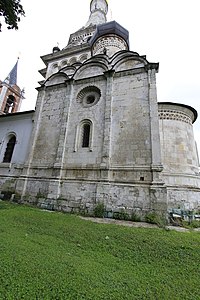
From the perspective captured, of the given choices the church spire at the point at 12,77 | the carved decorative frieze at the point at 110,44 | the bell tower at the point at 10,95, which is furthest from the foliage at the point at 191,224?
the church spire at the point at 12,77

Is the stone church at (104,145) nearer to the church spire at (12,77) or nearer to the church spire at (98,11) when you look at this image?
the church spire at (98,11)

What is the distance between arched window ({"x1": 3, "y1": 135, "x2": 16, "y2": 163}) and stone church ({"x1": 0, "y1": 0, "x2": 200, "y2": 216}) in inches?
2.5

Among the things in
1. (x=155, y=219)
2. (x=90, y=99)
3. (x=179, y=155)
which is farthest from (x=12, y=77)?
(x=155, y=219)

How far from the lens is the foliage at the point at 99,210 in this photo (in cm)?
704

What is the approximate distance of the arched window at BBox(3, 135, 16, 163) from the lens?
11.2 meters

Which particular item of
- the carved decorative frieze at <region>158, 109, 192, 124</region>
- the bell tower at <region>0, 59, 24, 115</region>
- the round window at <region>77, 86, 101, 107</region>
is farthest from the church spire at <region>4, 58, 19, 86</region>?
the carved decorative frieze at <region>158, 109, 192, 124</region>

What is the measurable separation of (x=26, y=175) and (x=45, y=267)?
7655 mm

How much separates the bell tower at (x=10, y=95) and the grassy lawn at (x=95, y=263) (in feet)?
100

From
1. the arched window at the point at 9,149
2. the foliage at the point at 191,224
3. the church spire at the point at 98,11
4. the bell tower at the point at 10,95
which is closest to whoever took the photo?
the foliage at the point at 191,224

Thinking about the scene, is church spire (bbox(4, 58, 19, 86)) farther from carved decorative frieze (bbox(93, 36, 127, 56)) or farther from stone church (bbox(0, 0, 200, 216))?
stone church (bbox(0, 0, 200, 216))

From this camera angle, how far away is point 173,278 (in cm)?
286

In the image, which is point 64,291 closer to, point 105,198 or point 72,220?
point 72,220

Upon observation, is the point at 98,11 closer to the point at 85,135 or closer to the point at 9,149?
the point at 85,135

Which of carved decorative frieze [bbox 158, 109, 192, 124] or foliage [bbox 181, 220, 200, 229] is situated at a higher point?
carved decorative frieze [bbox 158, 109, 192, 124]
